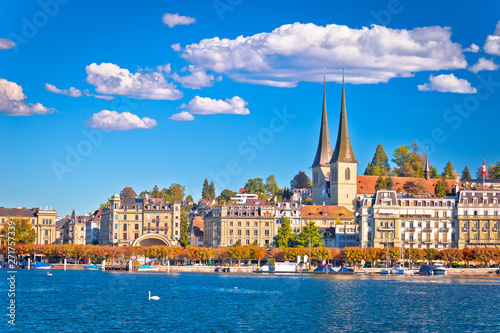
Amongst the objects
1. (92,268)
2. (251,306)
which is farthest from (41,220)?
(251,306)

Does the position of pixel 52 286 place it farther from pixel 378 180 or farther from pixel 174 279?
pixel 378 180

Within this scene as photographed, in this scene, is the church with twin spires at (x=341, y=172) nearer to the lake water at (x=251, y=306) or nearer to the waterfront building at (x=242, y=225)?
the waterfront building at (x=242, y=225)

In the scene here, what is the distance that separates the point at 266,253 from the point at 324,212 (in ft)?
88.8

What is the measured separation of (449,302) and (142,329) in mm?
35479

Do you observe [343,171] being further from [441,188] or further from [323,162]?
[441,188]

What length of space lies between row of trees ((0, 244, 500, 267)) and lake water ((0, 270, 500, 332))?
77.9ft

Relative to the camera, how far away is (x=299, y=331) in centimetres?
5806

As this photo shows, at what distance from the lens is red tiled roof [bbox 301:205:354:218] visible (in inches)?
6490

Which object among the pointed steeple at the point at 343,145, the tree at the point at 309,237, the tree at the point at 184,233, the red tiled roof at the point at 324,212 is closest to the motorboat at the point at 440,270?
the tree at the point at 309,237

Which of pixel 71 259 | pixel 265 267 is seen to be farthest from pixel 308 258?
pixel 71 259

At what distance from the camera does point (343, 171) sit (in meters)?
182

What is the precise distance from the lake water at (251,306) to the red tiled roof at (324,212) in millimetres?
54738

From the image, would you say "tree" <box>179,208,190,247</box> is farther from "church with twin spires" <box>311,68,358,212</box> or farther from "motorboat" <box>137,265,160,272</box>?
"church with twin spires" <box>311,68,358,212</box>

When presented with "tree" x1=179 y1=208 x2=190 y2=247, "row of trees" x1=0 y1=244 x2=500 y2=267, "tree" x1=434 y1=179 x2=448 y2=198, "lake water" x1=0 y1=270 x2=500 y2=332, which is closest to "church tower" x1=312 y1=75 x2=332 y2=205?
"tree" x1=434 y1=179 x2=448 y2=198
